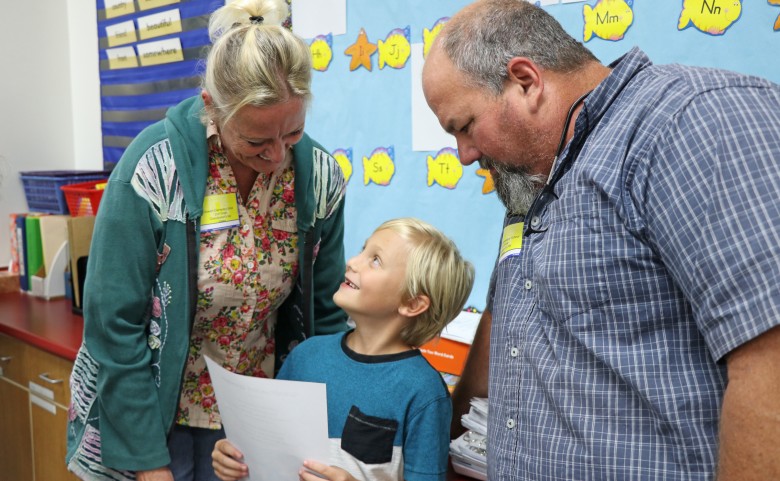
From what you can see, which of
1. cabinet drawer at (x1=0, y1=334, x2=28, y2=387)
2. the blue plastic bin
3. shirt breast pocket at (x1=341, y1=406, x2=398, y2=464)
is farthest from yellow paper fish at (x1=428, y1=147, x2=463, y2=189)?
the blue plastic bin

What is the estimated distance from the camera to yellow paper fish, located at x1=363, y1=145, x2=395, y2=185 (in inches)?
87.5

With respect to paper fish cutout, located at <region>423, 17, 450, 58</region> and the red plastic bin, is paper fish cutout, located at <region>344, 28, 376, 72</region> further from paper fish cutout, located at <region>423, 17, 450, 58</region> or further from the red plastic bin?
the red plastic bin

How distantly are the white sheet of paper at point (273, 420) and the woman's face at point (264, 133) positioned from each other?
1.39 ft

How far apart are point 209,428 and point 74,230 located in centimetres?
159

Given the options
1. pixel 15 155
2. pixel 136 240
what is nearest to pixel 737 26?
pixel 136 240

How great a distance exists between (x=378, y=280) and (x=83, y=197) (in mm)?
2033

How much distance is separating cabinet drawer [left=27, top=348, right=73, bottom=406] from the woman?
3.07 feet

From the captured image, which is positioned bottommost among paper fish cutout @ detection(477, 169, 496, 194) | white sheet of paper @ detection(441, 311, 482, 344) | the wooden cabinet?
→ the wooden cabinet

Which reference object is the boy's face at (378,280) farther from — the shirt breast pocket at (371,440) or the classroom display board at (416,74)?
the classroom display board at (416,74)

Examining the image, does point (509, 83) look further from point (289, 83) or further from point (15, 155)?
point (15, 155)

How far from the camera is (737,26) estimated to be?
4.84 feet

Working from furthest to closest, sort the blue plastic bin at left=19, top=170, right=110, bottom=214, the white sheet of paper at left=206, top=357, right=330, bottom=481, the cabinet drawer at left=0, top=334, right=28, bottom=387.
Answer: the blue plastic bin at left=19, top=170, right=110, bottom=214
the cabinet drawer at left=0, top=334, right=28, bottom=387
the white sheet of paper at left=206, top=357, right=330, bottom=481

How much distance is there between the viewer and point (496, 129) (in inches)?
44.9

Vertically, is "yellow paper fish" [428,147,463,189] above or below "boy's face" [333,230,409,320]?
above
